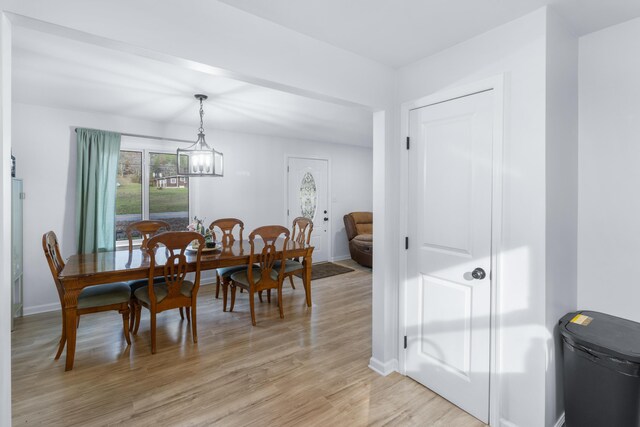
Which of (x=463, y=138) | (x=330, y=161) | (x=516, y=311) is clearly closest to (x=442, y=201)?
(x=463, y=138)

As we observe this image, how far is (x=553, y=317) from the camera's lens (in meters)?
1.83

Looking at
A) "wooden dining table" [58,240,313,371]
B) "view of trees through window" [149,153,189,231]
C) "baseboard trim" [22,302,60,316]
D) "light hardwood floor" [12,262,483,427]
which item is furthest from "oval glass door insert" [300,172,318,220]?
"baseboard trim" [22,302,60,316]

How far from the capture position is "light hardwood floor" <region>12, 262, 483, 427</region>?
2026 millimetres

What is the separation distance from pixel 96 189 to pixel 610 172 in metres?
5.08

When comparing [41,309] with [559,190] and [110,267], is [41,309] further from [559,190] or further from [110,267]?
[559,190]

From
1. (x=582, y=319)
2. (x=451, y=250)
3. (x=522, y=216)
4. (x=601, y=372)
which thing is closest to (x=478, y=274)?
(x=451, y=250)

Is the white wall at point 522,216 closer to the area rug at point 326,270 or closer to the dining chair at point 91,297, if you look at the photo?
the dining chair at point 91,297

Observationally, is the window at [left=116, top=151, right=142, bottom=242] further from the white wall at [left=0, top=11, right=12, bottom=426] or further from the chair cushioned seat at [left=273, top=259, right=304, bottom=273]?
the white wall at [left=0, top=11, right=12, bottom=426]

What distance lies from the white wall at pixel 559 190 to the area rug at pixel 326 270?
3.79 m

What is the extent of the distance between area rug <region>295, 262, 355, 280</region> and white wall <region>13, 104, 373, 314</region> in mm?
552

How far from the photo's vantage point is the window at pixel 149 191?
175 inches

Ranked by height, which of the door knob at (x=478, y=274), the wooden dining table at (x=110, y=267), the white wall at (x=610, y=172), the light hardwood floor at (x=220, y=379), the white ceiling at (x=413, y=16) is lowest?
the light hardwood floor at (x=220, y=379)

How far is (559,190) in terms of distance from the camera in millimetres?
1853

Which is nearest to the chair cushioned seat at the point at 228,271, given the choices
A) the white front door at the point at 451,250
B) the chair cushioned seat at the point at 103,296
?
the chair cushioned seat at the point at 103,296
